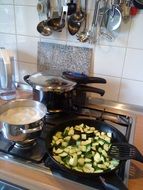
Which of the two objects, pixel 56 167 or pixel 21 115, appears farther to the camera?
pixel 21 115

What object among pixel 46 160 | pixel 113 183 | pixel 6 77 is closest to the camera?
pixel 113 183

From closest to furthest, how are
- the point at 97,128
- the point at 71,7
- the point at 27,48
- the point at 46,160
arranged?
the point at 46,160, the point at 97,128, the point at 71,7, the point at 27,48

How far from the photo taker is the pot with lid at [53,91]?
0.87 meters

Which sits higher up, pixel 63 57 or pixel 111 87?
pixel 63 57

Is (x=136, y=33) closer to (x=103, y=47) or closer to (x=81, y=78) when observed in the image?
(x=103, y=47)

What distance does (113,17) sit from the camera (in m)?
0.90

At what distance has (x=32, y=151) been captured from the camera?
2.37 feet

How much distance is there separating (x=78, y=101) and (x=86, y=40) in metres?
0.28

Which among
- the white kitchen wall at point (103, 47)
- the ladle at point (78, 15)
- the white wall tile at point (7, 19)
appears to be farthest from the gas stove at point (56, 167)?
the white wall tile at point (7, 19)

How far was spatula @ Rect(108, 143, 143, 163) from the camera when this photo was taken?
61 centimetres

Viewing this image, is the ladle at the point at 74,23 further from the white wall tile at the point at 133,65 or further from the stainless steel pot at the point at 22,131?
the stainless steel pot at the point at 22,131

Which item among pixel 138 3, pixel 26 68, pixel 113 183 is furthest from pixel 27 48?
pixel 113 183

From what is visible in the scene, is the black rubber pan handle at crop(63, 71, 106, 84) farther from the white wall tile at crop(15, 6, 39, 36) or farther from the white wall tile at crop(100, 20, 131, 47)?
the white wall tile at crop(15, 6, 39, 36)

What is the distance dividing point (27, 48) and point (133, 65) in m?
0.54
